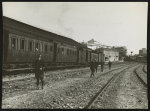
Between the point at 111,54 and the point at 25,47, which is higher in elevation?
the point at 111,54

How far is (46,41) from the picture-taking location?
963 inches

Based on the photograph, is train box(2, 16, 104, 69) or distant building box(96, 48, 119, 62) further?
distant building box(96, 48, 119, 62)

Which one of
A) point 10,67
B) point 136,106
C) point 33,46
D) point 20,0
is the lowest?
point 136,106

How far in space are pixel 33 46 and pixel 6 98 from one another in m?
9.58

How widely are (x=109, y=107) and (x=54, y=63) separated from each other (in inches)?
672

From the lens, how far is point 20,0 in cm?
1142

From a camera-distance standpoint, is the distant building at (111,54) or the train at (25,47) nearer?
the train at (25,47)

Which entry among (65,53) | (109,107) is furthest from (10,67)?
(65,53)

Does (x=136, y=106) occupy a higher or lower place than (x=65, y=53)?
lower

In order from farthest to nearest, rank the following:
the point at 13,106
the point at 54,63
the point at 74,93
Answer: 1. the point at 54,63
2. the point at 74,93
3. the point at 13,106

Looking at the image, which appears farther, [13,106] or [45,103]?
[45,103]

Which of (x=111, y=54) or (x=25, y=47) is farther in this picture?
(x=111, y=54)

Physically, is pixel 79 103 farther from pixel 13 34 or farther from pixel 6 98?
pixel 13 34

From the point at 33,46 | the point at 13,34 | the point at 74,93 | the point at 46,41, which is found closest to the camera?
the point at 74,93
